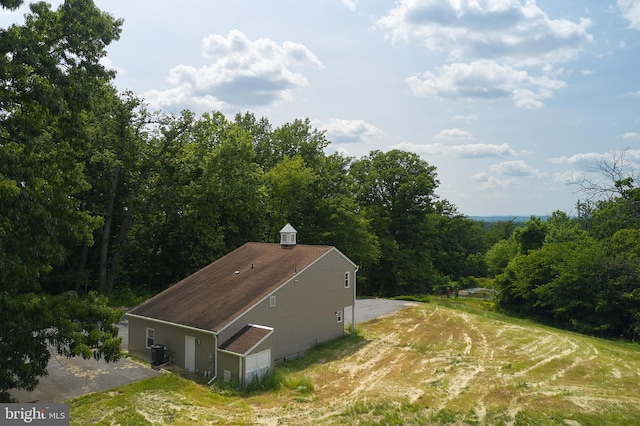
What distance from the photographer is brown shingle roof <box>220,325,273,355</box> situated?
18.5 metres

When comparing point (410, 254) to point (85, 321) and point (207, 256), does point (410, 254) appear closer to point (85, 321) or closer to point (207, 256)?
point (207, 256)

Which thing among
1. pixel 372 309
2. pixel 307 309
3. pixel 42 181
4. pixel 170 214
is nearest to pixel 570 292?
pixel 372 309

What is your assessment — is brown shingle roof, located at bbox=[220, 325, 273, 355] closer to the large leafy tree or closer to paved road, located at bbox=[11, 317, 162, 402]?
paved road, located at bbox=[11, 317, 162, 402]

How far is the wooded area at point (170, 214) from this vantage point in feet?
36.3

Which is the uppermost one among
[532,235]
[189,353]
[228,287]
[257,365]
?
[532,235]

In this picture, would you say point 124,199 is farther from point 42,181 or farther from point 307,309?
point 42,181

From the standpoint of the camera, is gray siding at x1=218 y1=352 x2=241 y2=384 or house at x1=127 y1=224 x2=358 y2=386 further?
house at x1=127 y1=224 x2=358 y2=386

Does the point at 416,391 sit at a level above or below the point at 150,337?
below

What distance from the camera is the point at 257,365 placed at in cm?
1884

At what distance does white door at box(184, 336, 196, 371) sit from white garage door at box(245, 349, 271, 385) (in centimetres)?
290

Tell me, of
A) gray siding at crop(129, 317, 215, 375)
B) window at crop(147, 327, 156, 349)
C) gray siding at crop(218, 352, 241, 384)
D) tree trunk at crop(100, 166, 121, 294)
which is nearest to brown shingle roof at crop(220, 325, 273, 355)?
gray siding at crop(218, 352, 241, 384)

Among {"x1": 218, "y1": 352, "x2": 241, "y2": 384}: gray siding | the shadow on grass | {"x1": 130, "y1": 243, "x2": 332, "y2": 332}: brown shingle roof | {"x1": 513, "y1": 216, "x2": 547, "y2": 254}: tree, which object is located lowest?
the shadow on grass

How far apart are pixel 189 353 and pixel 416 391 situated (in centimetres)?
979

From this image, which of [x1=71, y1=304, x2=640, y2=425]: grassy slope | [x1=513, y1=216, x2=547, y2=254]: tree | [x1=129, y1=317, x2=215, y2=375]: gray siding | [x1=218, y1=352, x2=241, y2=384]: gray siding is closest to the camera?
[x1=71, y1=304, x2=640, y2=425]: grassy slope
